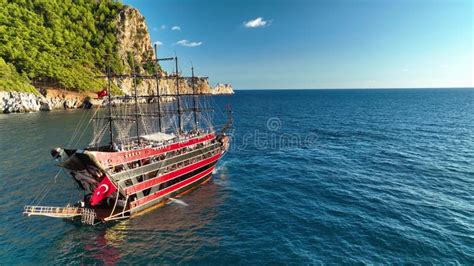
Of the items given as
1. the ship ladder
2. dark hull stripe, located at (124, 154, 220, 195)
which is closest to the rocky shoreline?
dark hull stripe, located at (124, 154, 220, 195)

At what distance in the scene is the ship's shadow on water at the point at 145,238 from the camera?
80.1ft

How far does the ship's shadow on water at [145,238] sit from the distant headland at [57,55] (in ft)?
229

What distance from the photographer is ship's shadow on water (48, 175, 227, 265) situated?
24.4 m

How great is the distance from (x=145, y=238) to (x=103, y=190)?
751cm

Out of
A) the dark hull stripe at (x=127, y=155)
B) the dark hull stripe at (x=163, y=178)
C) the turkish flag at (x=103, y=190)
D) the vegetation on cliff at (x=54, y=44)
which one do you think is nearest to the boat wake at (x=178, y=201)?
the dark hull stripe at (x=163, y=178)

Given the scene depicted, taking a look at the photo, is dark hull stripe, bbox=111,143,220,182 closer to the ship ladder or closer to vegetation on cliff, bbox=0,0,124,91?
the ship ladder

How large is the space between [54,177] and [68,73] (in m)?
111

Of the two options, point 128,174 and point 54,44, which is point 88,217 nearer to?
point 128,174

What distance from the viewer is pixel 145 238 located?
2756cm

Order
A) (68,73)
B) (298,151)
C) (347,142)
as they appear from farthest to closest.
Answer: (68,73) < (347,142) < (298,151)

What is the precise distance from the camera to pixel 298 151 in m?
61.8

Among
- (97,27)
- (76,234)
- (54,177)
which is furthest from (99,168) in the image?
(97,27)

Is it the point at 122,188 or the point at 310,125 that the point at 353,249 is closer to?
the point at 122,188

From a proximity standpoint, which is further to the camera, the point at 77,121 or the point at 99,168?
the point at 77,121
